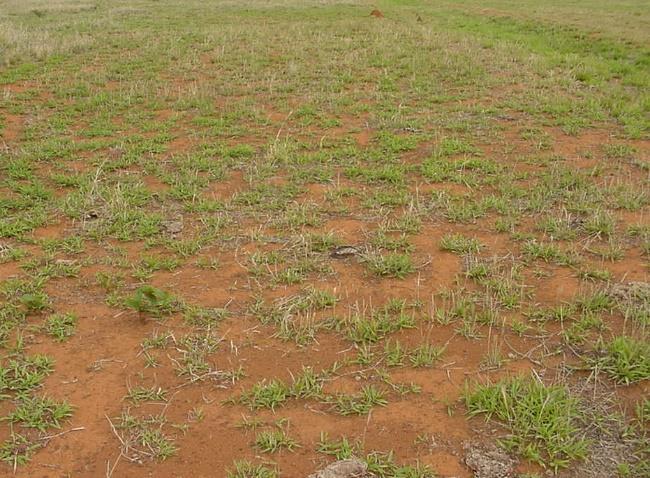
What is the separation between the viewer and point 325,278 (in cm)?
469

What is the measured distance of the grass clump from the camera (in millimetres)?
2994

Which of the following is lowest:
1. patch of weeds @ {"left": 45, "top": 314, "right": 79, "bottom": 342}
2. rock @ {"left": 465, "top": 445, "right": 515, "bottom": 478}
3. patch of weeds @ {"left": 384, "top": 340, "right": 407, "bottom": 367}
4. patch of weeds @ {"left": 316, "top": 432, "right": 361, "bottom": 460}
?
rock @ {"left": 465, "top": 445, "right": 515, "bottom": 478}

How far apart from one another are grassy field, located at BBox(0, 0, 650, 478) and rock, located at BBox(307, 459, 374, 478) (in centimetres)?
7

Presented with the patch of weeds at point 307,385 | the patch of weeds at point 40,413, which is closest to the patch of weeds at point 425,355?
the patch of weeds at point 307,385

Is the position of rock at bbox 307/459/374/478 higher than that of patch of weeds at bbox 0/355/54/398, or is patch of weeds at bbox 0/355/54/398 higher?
patch of weeds at bbox 0/355/54/398

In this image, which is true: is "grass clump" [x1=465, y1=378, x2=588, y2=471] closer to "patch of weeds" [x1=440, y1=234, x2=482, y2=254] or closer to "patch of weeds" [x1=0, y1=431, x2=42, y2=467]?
"patch of weeds" [x1=440, y1=234, x2=482, y2=254]

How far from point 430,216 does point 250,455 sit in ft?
10.7

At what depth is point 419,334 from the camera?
157 inches

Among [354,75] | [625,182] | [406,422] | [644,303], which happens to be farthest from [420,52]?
[406,422]

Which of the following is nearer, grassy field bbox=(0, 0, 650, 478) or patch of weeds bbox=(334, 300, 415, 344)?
grassy field bbox=(0, 0, 650, 478)

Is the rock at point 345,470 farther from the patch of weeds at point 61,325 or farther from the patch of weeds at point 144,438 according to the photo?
Answer: the patch of weeds at point 61,325

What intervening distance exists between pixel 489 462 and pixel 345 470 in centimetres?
70

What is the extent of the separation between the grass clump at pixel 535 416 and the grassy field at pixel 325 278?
0.01m

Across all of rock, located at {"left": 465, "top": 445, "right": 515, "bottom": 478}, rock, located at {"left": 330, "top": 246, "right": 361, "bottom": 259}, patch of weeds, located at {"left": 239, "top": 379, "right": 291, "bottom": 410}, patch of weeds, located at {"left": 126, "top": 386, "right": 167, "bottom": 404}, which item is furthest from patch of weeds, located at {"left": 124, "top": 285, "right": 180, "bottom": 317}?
rock, located at {"left": 465, "top": 445, "right": 515, "bottom": 478}
